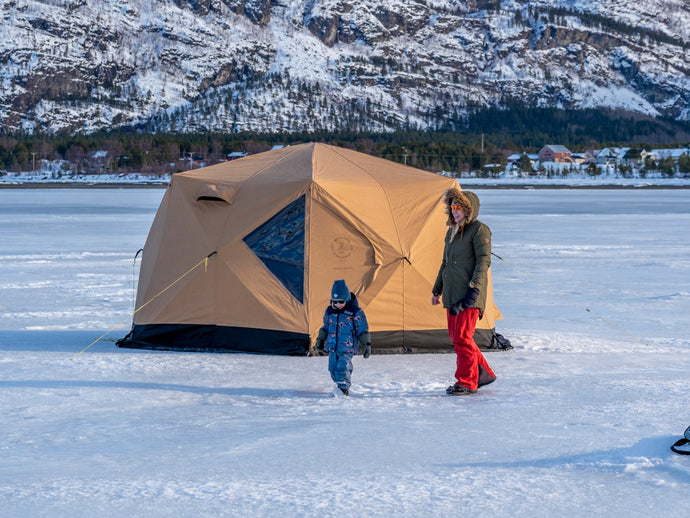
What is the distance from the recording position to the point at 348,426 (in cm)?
660

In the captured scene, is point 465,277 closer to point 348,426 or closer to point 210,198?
point 348,426

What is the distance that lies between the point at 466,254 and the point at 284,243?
2.92 meters

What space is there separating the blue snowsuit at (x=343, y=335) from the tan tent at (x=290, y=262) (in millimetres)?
1967

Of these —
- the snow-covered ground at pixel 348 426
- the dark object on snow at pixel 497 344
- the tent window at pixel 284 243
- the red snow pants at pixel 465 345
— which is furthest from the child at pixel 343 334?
the dark object on snow at pixel 497 344

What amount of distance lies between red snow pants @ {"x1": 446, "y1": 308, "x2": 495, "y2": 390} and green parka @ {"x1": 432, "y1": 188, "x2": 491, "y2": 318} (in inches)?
4.6

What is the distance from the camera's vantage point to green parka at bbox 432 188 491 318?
752 cm

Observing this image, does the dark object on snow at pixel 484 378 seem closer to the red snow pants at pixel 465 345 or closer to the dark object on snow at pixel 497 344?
the red snow pants at pixel 465 345

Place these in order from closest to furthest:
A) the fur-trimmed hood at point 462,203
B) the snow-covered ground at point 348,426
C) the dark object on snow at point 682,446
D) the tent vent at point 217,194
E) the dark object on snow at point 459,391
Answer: the snow-covered ground at point 348,426 → the dark object on snow at point 682,446 → the fur-trimmed hood at point 462,203 → the dark object on snow at point 459,391 → the tent vent at point 217,194

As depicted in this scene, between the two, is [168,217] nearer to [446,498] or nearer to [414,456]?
[414,456]

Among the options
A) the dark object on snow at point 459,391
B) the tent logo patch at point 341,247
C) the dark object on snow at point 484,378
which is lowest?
the dark object on snow at point 459,391

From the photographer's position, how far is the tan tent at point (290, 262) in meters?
9.83

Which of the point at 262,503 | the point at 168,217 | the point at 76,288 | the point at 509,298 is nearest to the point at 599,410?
the point at 262,503

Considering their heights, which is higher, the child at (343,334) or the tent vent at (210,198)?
the tent vent at (210,198)

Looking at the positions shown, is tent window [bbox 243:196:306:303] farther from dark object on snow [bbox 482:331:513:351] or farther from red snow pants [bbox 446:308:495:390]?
red snow pants [bbox 446:308:495:390]
